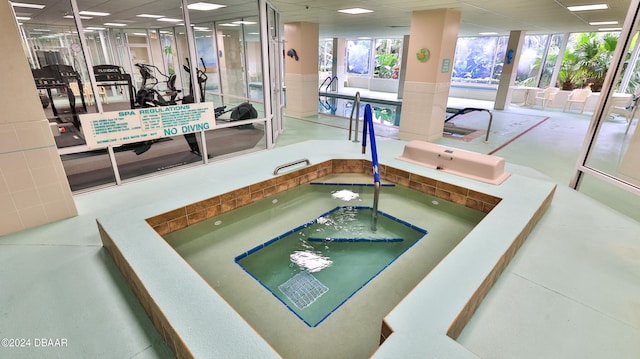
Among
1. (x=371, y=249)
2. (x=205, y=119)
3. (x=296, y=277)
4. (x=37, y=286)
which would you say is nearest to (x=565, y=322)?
(x=371, y=249)

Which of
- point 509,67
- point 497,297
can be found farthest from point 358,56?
point 497,297

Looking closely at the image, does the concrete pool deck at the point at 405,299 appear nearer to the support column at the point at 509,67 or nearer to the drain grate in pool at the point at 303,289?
the drain grate in pool at the point at 303,289

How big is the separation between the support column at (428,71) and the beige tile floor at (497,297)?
10.9 ft

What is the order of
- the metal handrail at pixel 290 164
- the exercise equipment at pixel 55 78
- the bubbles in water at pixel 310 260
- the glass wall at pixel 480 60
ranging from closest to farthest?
1. the bubbles in water at pixel 310 260
2. the metal handrail at pixel 290 164
3. the exercise equipment at pixel 55 78
4. the glass wall at pixel 480 60

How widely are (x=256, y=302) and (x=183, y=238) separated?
3.31 feet

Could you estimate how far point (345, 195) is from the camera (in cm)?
347

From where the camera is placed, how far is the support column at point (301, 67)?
728cm

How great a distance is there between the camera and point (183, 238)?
2.53 metres

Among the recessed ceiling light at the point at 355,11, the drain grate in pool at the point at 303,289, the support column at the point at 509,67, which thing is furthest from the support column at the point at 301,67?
the support column at the point at 509,67

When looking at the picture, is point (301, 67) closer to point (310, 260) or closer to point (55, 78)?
point (55, 78)

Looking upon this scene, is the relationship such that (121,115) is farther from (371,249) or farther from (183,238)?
(371,249)

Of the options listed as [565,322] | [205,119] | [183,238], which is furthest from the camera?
[205,119]

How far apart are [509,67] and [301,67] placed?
695cm

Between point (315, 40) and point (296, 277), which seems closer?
point (296, 277)
